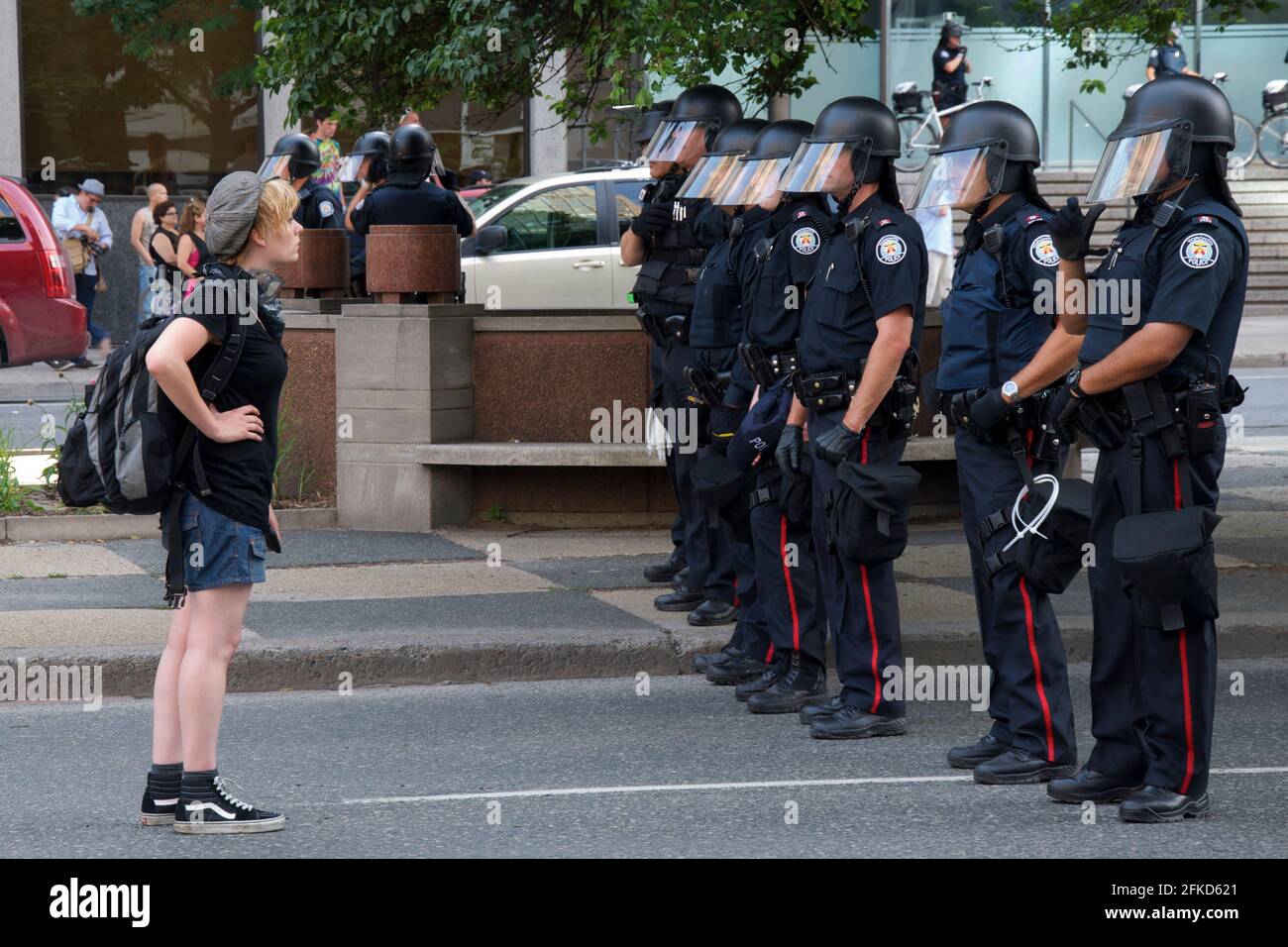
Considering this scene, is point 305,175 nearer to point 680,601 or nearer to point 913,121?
point 680,601

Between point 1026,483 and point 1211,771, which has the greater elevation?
point 1026,483

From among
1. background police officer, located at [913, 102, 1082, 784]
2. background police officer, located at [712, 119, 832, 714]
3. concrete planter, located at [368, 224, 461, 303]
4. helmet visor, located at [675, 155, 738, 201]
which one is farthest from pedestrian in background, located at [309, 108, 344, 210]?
background police officer, located at [913, 102, 1082, 784]

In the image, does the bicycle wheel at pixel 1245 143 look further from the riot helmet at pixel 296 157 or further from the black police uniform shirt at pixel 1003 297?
the black police uniform shirt at pixel 1003 297

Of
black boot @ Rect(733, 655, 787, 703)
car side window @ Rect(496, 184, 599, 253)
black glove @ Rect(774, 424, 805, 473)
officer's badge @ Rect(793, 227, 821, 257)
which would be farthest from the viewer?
car side window @ Rect(496, 184, 599, 253)

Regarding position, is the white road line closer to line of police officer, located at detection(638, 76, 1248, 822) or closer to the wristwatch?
line of police officer, located at detection(638, 76, 1248, 822)

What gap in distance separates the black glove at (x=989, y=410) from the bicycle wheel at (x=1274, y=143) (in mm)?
20266

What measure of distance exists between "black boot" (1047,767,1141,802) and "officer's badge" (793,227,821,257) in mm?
2273

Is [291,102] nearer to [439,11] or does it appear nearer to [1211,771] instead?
[439,11]

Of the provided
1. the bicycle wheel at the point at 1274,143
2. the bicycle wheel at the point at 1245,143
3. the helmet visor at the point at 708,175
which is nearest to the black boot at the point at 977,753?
the helmet visor at the point at 708,175

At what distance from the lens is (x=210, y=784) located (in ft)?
17.5

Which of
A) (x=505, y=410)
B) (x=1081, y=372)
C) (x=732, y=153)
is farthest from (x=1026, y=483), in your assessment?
(x=505, y=410)

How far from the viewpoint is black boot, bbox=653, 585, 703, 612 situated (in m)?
8.52

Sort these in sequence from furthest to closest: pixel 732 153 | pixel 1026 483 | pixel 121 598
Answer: pixel 121 598 → pixel 732 153 → pixel 1026 483

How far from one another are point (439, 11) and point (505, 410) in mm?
2319
